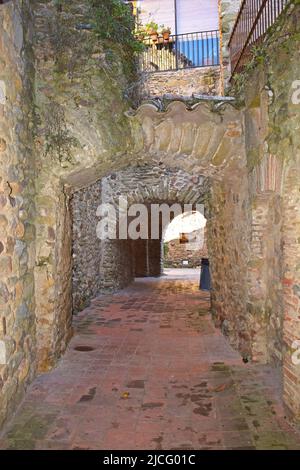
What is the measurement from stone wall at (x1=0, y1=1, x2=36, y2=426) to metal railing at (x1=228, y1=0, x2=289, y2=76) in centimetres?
240

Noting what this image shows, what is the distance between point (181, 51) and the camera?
12.2m

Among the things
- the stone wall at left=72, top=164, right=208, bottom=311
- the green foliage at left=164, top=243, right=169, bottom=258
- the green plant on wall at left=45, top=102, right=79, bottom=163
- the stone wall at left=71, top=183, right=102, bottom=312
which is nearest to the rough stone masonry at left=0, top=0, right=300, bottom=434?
the green plant on wall at left=45, top=102, right=79, bottom=163

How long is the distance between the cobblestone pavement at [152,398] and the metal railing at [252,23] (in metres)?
3.56

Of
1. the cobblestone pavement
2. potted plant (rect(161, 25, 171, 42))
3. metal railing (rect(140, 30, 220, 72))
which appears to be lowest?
the cobblestone pavement

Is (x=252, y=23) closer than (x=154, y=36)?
Yes

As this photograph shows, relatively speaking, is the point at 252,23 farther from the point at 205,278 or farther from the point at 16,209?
the point at 205,278

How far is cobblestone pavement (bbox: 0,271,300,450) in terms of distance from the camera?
105 inches

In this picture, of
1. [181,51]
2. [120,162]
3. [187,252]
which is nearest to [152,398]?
[120,162]

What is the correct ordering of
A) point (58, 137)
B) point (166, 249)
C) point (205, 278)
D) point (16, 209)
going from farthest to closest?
point (166, 249) → point (205, 278) → point (58, 137) → point (16, 209)

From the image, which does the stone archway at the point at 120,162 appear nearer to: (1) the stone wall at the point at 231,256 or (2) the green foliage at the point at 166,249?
(1) the stone wall at the point at 231,256

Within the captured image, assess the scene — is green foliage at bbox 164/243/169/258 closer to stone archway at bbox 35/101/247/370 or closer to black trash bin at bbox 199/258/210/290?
black trash bin at bbox 199/258/210/290

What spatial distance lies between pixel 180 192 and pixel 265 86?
502 centimetres

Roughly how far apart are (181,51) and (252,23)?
8175 millimetres

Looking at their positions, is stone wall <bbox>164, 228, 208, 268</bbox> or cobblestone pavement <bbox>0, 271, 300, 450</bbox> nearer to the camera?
cobblestone pavement <bbox>0, 271, 300, 450</bbox>
